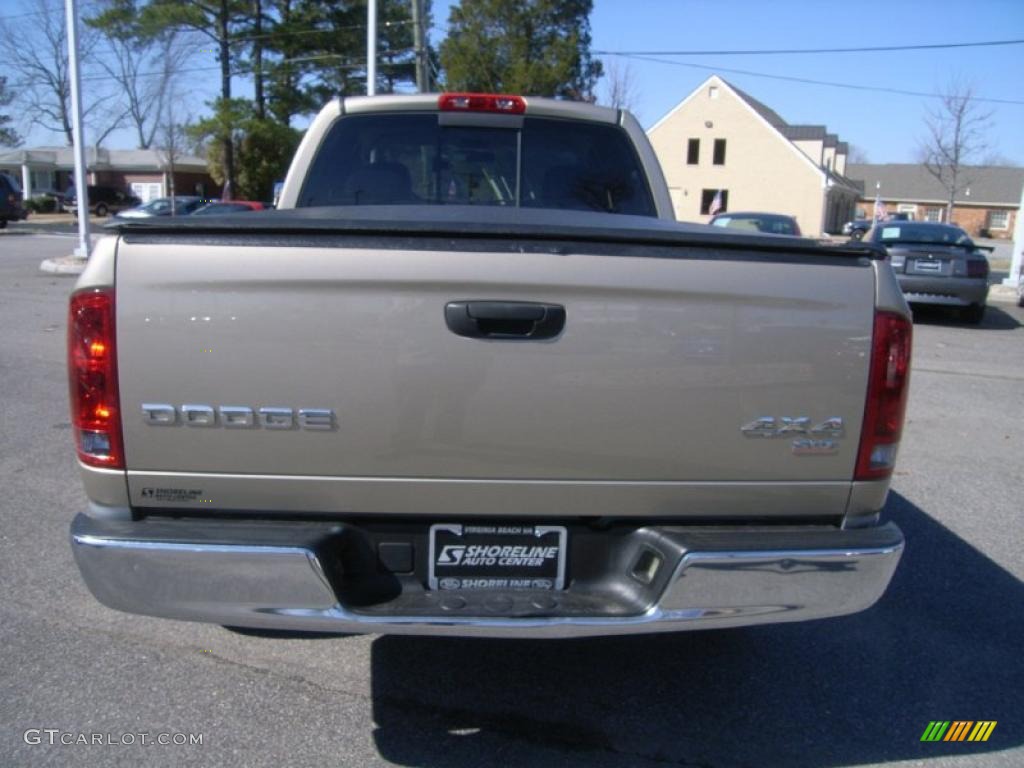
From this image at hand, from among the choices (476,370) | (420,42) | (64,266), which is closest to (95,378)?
(476,370)

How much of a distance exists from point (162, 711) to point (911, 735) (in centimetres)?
252

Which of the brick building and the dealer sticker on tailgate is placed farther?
the brick building

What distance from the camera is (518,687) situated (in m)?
3.17

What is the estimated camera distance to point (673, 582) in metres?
2.38

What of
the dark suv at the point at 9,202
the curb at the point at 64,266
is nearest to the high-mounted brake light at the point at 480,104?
the curb at the point at 64,266

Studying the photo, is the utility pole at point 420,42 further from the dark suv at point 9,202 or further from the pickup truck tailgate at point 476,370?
the dark suv at point 9,202

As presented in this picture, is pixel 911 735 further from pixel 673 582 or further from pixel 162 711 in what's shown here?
pixel 162 711

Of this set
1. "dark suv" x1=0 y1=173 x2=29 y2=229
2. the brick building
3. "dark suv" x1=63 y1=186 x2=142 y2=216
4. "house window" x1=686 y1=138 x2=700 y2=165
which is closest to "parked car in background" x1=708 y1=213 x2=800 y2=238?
"dark suv" x1=0 y1=173 x2=29 y2=229

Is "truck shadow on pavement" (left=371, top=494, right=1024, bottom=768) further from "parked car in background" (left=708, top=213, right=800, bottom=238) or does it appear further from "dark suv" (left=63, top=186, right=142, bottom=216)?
"dark suv" (left=63, top=186, right=142, bottom=216)

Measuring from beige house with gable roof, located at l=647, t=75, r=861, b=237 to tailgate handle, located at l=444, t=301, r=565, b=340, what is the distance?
51.2 m

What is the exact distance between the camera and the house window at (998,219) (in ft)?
233

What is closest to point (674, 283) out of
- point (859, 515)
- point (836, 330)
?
point (836, 330)

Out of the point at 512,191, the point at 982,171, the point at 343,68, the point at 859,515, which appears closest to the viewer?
the point at 859,515

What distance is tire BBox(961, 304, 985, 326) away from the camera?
13.8 meters
